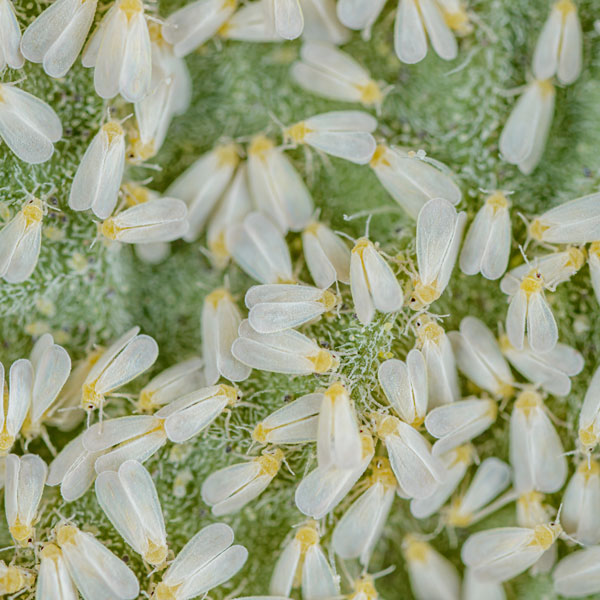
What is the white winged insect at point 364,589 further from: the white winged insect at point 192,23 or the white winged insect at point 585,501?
the white winged insect at point 192,23

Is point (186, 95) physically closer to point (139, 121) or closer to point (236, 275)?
point (139, 121)

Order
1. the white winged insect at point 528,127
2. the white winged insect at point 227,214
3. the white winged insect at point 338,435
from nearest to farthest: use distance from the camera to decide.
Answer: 1. the white winged insect at point 338,435
2. the white winged insect at point 528,127
3. the white winged insect at point 227,214

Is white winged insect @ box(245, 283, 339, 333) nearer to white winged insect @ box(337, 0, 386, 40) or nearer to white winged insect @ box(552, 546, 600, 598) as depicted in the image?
white winged insect @ box(337, 0, 386, 40)

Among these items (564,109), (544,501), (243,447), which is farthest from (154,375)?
(564,109)

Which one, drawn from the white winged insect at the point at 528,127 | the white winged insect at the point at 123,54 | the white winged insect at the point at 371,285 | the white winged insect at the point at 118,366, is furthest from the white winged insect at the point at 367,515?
the white winged insect at the point at 123,54

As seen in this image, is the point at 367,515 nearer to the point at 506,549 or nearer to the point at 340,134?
the point at 506,549

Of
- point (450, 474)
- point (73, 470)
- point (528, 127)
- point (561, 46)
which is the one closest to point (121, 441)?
point (73, 470)

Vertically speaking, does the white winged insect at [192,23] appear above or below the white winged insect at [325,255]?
above
